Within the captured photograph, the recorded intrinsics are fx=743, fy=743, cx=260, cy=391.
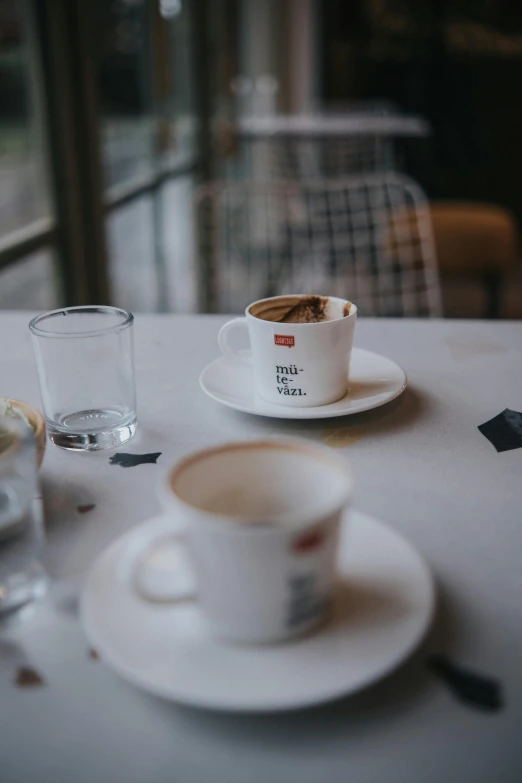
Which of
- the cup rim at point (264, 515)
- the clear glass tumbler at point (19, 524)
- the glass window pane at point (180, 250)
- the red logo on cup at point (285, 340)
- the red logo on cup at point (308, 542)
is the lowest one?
the glass window pane at point (180, 250)

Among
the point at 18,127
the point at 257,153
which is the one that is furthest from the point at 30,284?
the point at 257,153

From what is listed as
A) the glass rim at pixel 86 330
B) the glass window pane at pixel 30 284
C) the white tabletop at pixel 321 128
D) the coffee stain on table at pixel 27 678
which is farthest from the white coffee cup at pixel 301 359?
the white tabletop at pixel 321 128

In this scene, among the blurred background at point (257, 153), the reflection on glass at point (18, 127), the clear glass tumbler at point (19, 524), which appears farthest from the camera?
the blurred background at point (257, 153)

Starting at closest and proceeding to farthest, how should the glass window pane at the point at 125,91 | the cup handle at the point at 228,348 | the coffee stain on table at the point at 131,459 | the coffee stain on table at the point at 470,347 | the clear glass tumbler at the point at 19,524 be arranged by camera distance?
the clear glass tumbler at the point at 19,524 → the coffee stain on table at the point at 131,459 → the cup handle at the point at 228,348 → the coffee stain on table at the point at 470,347 → the glass window pane at the point at 125,91

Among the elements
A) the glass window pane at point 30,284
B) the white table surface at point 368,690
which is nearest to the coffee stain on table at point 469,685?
the white table surface at point 368,690

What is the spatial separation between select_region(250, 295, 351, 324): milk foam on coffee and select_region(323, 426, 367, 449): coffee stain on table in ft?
0.36

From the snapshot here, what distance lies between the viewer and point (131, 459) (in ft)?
2.01

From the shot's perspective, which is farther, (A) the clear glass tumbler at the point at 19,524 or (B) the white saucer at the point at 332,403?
(B) the white saucer at the point at 332,403

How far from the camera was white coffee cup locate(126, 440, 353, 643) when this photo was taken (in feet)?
1.13

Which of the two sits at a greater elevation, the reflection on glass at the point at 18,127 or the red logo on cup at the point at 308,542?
the reflection on glass at the point at 18,127

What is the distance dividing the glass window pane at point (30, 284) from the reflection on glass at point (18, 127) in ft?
0.31

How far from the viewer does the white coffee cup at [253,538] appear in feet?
1.13

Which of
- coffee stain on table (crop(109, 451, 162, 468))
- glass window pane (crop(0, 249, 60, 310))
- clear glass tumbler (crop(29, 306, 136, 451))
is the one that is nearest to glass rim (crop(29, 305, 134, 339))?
clear glass tumbler (crop(29, 306, 136, 451))

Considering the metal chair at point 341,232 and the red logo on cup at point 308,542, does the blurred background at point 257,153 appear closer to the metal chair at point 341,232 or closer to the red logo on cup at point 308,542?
the metal chair at point 341,232
